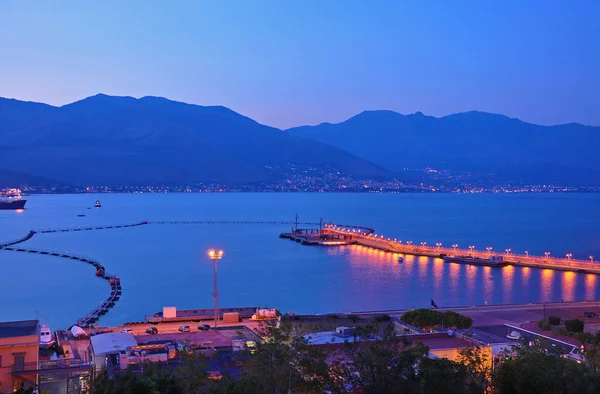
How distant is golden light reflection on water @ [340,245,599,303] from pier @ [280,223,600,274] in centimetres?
71

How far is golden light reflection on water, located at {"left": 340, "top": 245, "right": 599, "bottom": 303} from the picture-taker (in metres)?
29.1

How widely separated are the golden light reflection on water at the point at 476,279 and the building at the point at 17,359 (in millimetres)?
22963

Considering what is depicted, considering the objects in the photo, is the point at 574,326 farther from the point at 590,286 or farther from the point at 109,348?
the point at 590,286

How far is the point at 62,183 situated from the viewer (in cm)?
18675

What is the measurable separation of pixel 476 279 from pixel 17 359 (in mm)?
29233

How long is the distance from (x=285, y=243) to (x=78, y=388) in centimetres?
4289

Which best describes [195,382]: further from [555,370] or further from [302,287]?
[302,287]

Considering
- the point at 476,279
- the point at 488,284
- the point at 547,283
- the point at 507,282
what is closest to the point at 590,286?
the point at 547,283

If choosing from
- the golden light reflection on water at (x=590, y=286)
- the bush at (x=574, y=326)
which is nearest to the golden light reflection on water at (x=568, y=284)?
the golden light reflection on water at (x=590, y=286)

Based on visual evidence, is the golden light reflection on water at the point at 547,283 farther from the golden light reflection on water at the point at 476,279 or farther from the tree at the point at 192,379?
the tree at the point at 192,379

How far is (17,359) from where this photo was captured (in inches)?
333

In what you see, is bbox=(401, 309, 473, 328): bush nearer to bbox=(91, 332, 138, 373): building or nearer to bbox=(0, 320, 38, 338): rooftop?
bbox=(91, 332, 138, 373): building

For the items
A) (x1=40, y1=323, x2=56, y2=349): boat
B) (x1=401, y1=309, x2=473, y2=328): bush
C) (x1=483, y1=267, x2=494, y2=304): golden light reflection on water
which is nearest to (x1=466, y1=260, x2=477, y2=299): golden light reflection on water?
(x1=483, y1=267, x2=494, y2=304): golden light reflection on water

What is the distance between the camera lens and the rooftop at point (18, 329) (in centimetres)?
873
